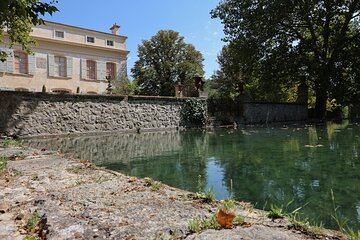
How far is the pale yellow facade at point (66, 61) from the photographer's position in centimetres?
2267

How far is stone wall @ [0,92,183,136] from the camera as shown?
1152cm

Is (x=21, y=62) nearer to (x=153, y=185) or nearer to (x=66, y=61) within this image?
(x=66, y=61)

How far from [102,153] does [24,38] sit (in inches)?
233

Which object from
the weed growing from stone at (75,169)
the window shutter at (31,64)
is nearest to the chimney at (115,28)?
the window shutter at (31,64)

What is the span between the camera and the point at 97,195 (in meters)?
2.75

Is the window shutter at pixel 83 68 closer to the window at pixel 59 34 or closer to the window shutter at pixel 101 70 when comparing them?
the window shutter at pixel 101 70

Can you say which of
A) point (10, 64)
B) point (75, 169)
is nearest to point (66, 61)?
point (10, 64)

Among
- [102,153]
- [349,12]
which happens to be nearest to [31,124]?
[102,153]

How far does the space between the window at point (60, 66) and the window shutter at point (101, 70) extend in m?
2.68

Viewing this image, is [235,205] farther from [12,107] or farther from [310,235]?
[12,107]

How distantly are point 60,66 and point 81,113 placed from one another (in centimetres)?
1325

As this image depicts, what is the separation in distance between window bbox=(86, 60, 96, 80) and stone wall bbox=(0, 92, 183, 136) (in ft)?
40.5

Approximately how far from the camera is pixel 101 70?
2652 cm

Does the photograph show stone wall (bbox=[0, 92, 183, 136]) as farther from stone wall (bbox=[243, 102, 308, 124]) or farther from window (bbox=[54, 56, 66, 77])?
window (bbox=[54, 56, 66, 77])
